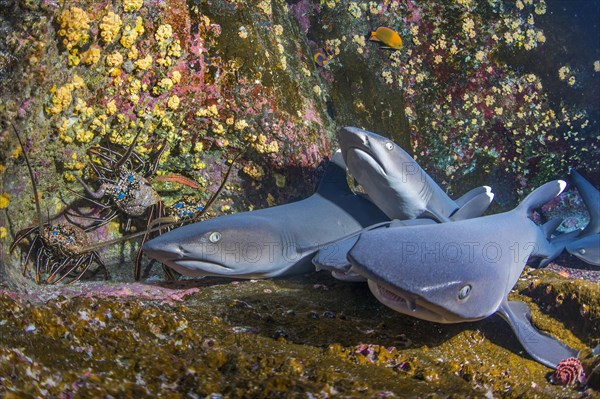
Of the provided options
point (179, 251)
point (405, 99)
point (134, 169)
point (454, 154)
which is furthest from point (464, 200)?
point (134, 169)

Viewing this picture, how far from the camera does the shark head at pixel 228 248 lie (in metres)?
3.37

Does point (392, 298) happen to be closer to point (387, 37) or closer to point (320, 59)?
point (320, 59)

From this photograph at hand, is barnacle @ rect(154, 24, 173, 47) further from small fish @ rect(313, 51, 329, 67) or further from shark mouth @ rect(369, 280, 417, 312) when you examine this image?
shark mouth @ rect(369, 280, 417, 312)

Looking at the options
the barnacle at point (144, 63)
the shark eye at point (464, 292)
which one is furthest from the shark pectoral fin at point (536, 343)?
the barnacle at point (144, 63)

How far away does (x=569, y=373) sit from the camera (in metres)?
2.51

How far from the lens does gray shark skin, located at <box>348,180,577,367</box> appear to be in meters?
2.25

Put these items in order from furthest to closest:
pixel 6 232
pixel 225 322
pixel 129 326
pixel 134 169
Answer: pixel 134 169
pixel 6 232
pixel 225 322
pixel 129 326

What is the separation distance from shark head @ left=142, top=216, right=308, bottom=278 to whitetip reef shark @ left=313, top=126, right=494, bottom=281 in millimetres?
443

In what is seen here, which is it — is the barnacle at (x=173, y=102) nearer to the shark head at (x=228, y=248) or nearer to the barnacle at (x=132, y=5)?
the barnacle at (x=132, y=5)

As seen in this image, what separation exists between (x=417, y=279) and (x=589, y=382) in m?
1.07

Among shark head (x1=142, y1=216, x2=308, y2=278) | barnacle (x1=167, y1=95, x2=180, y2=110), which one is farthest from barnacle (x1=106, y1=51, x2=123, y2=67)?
shark head (x1=142, y1=216, x2=308, y2=278)

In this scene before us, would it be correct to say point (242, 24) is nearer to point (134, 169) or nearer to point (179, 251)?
point (134, 169)

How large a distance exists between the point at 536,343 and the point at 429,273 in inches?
40.9

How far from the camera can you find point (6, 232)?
3.59 metres
